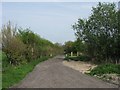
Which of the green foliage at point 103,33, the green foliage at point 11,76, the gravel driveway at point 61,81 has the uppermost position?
the green foliage at point 103,33

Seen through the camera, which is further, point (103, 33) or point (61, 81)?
point (103, 33)

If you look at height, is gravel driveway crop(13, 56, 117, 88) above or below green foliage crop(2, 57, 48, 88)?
below

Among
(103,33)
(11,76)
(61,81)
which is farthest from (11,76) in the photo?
(103,33)

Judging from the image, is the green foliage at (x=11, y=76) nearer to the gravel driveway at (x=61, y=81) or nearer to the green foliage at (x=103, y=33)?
the gravel driveway at (x=61, y=81)

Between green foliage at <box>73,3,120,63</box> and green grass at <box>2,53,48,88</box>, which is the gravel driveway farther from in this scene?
green foliage at <box>73,3,120,63</box>

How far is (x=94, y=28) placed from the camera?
4459 centimetres

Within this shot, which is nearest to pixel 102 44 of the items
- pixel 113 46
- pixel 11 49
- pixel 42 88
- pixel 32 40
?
pixel 113 46

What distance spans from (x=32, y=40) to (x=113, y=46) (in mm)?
11328

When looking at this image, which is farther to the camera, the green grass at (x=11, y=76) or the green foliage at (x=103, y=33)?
the green foliage at (x=103, y=33)

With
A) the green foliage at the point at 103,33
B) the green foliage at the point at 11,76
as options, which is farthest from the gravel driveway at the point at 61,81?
the green foliage at the point at 103,33

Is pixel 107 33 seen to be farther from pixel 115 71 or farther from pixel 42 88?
pixel 42 88

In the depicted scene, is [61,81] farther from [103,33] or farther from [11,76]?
[103,33]

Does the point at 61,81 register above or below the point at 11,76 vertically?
below

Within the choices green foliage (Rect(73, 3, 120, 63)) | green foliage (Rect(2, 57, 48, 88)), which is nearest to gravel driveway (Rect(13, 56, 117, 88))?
green foliage (Rect(2, 57, 48, 88))
